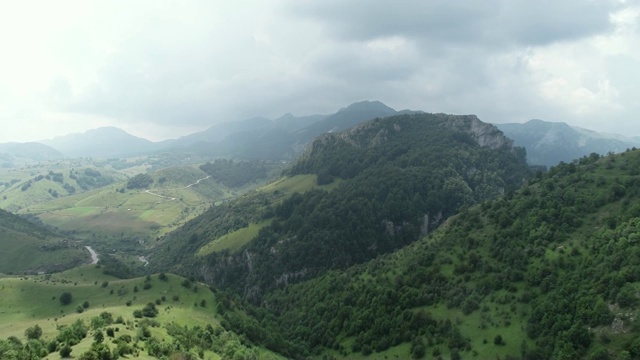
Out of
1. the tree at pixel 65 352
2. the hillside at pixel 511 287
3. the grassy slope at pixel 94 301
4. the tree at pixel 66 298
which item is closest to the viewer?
the tree at pixel 65 352

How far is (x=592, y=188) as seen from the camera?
149750 mm

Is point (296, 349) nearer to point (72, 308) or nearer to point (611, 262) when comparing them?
point (72, 308)

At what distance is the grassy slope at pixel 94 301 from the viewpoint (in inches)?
4710

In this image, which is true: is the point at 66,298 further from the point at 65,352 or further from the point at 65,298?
the point at 65,352

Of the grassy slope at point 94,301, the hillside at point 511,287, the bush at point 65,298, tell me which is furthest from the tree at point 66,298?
the hillside at point 511,287

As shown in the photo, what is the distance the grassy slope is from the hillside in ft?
87.7

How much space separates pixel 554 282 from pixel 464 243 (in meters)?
43.8

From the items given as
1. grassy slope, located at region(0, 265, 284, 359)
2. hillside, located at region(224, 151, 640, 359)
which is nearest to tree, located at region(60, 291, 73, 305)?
grassy slope, located at region(0, 265, 284, 359)

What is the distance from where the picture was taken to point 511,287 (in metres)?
123

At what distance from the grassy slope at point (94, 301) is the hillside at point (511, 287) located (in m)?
26.7

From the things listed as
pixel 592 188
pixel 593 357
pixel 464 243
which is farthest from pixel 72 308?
pixel 592 188

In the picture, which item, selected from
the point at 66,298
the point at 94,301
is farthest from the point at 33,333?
the point at 66,298

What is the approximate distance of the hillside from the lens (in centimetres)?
9831

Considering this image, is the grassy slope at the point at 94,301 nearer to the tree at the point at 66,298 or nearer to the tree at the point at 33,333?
the tree at the point at 66,298
